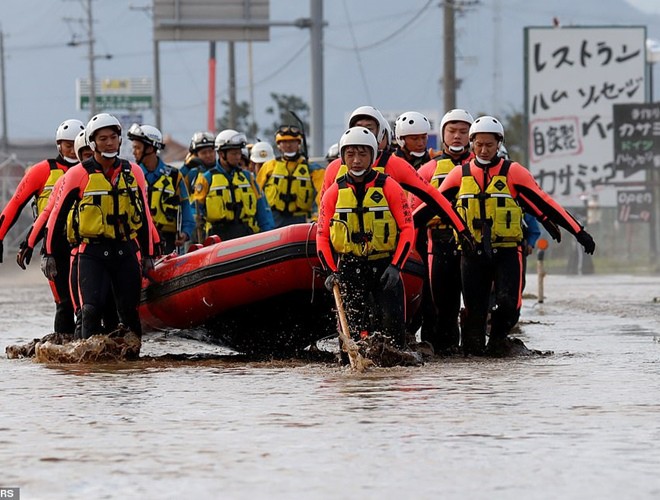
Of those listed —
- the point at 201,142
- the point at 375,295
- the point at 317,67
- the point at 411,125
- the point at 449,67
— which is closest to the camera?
the point at 375,295

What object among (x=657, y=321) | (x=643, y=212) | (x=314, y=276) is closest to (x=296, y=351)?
(x=314, y=276)

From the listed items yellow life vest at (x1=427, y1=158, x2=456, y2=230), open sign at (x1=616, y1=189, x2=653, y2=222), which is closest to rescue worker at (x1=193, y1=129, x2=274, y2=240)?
yellow life vest at (x1=427, y1=158, x2=456, y2=230)

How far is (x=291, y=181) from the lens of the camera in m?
17.8

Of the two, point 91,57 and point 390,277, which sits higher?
point 91,57

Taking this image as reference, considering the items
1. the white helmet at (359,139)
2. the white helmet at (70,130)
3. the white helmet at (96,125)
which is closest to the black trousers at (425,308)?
the white helmet at (359,139)

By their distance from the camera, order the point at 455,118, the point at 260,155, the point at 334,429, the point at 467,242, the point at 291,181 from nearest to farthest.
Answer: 1. the point at 334,429
2. the point at 467,242
3. the point at 455,118
4. the point at 291,181
5. the point at 260,155

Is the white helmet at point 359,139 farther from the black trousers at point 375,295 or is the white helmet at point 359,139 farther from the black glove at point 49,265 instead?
the black glove at point 49,265

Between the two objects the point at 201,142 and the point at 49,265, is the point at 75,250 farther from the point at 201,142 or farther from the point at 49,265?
the point at 201,142

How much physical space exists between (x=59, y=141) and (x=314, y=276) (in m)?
2.53

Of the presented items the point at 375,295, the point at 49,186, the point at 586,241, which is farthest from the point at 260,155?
the point at 375,295

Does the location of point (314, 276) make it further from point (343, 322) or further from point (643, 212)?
point (643, 212)

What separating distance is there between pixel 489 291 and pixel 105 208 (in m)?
2.62

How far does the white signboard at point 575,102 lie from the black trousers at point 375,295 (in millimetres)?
28181

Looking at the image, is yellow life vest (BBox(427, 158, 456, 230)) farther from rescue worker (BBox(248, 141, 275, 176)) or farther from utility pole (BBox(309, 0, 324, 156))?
utility pole (BBox(309, 0, 324, 156))
